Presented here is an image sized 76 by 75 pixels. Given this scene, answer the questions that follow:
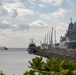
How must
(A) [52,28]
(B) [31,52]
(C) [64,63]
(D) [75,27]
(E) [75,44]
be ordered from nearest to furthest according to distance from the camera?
(C) [64,63], (E) [75,44], (B) [31,52], (D) [75,27], (A) [52,28]

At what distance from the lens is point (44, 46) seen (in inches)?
6718

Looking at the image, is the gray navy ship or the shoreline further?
the gray navy ship

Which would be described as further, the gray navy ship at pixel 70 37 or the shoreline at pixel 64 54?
the gray navy ship at pixel 70 37

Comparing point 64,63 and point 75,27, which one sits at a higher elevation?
point 75,27

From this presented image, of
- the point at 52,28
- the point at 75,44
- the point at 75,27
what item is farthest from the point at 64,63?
the point at 52,28

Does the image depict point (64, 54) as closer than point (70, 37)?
Yes

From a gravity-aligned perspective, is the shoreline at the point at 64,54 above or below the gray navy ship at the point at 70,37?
below

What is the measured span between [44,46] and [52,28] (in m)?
11.1

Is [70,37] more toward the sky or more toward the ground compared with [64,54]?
more toward the sky

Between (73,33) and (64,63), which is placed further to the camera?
(73,33)

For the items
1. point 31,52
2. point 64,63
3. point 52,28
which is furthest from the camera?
point 52,28

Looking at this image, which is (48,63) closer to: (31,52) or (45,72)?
(45,72)

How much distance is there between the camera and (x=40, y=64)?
5.96 m

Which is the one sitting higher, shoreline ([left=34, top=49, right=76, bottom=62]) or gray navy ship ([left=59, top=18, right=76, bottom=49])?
gray navy ship ([left=59, top=18, right=76, bottom=49])
